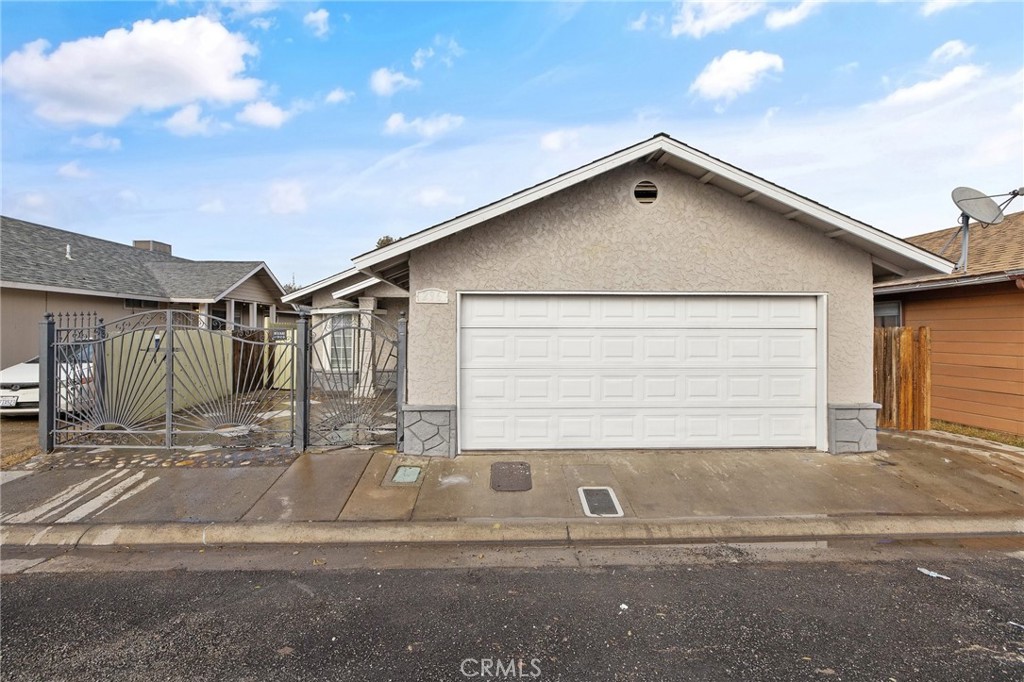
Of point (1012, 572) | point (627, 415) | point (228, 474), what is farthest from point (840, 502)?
point (228, 474)

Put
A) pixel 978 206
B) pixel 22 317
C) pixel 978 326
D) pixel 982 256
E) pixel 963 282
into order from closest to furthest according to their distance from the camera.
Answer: pixel 963 282
pixel 978 326
pixel 978 206
pixel 982 256
pixel 22 317

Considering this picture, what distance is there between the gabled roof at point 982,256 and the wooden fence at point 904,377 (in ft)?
3.47

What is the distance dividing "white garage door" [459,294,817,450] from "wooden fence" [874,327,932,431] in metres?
2.67

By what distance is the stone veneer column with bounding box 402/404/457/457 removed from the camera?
22.9ft

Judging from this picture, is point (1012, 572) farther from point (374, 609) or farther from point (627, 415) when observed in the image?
point (374, 609)

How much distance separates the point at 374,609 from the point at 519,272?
15.5 feet

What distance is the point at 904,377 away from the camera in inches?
340

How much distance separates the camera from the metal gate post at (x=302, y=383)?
7.09 m

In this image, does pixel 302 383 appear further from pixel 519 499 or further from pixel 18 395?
pixel 18 395

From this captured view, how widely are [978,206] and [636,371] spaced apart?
7.78m

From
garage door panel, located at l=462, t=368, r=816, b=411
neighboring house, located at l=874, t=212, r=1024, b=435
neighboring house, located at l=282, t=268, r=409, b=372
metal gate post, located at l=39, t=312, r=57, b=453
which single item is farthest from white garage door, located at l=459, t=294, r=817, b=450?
neighboring house, located at l=282, t=268, r=409, b=372
